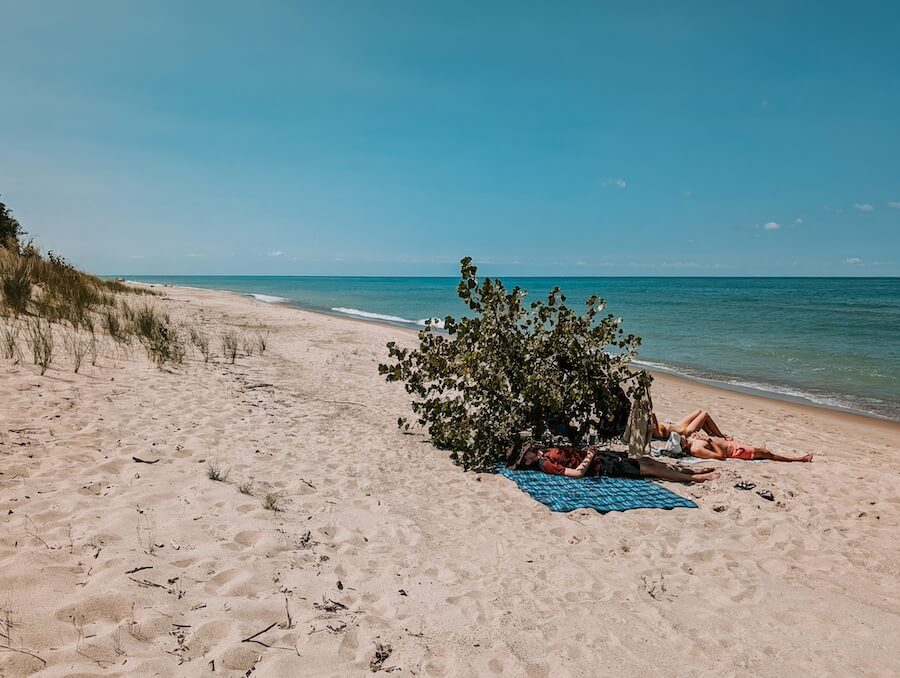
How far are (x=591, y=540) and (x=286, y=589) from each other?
2.49 m

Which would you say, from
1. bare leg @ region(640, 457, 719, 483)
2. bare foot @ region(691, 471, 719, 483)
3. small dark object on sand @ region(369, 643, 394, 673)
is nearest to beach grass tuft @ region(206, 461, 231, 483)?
small dark object on sand @ region(369, 643, 394, 673)

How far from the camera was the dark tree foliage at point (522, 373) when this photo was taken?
5.95 metres

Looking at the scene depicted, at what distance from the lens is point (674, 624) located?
3.13 meters

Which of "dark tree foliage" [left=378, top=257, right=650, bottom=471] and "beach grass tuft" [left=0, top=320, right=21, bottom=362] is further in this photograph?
"beach grass tuft" [left=0, top=320, right=21, bottom=362]

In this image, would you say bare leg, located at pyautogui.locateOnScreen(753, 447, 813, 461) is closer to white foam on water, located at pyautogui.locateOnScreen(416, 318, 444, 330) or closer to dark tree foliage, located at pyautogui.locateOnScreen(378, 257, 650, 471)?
dark tree foliage, located at pyautogui.locateOnScreen(378, 257, 650, 471)

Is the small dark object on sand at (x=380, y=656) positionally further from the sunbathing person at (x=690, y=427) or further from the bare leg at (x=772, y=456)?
the bare leg at (x=772, y=456)

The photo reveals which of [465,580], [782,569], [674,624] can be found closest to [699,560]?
[782,569]

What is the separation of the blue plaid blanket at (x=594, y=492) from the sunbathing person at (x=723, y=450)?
1498 millimetres

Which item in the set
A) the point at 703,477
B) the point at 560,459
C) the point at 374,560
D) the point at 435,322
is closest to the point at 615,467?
the point at 560,459

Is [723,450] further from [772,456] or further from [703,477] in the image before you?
[703,477]

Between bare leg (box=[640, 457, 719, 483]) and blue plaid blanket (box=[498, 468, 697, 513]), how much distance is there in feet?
0.84

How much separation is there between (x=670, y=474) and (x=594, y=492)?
1234 millimetres

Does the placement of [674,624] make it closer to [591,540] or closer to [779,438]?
[591,540]

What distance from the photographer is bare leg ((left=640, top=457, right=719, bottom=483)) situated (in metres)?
5.79
